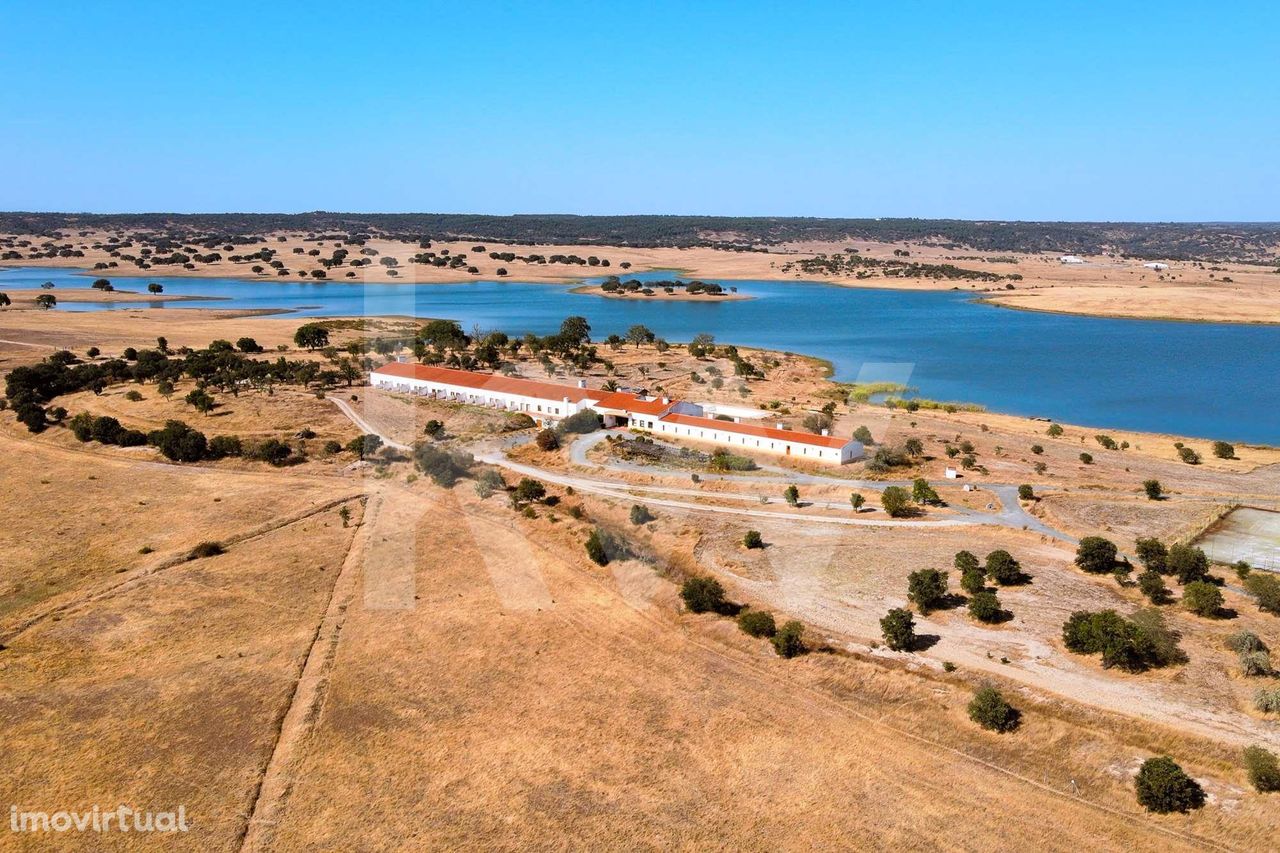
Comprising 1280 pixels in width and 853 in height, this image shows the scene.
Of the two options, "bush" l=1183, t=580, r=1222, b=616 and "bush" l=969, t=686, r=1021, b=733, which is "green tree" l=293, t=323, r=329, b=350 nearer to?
"bush" l=969, t=686, r=1021, b=733

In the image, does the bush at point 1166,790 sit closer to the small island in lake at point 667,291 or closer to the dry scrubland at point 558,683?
the dry scrubland at point 558,683

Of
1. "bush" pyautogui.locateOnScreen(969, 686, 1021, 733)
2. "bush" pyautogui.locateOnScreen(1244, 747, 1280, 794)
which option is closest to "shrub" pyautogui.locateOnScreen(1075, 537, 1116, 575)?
"bush" pyautogui.locateOnScreen(969, 686, 1021, 733)

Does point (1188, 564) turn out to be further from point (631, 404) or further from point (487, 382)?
point (487, 382)

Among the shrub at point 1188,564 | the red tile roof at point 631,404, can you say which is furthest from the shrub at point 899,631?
the red tile roof at point 631,404

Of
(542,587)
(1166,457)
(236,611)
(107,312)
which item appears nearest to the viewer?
(236,611)

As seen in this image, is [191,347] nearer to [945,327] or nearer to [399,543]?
[399,543]

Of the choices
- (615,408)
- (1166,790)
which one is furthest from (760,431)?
(1166,790)

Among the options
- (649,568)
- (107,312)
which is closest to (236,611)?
(649,568)
